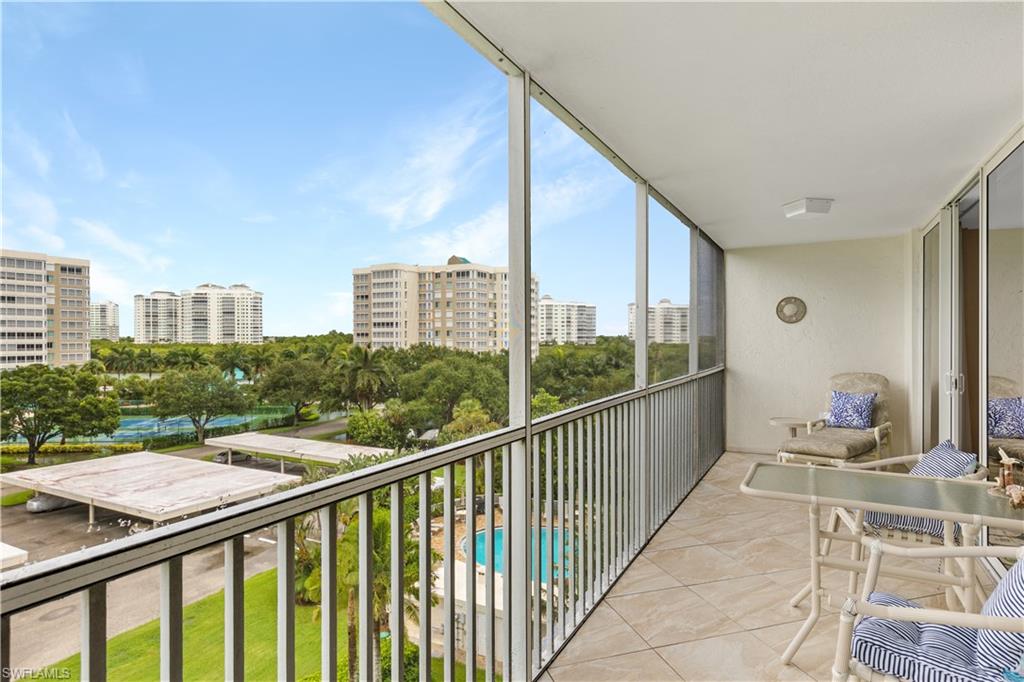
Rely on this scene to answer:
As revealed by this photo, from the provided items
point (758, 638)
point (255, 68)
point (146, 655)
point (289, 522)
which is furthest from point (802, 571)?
point (255, 68)

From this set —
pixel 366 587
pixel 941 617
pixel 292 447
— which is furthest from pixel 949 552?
pixel 292 447

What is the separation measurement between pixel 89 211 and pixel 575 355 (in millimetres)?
2267

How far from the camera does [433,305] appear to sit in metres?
1.67

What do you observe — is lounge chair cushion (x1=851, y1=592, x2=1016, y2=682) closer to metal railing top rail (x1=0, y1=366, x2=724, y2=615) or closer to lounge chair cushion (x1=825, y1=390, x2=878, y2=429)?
metal railing top rail (x1=0, y1=366, x2=724, y2=615)

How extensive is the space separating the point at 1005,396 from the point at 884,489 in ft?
3.83

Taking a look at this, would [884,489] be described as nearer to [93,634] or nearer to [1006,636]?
[1006,636]

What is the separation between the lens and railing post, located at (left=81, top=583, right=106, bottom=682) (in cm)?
85

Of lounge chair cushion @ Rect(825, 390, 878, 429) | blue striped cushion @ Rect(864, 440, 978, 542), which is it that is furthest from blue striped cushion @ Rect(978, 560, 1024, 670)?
lounge chair cushion @ Rect(825, 390, 878, 429)

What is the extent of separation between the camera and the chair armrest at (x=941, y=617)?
141 cm

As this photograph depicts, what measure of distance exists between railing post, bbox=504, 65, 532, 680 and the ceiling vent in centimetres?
292

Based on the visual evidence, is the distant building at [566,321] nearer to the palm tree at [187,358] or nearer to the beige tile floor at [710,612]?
the beige tile floor at [710,612]

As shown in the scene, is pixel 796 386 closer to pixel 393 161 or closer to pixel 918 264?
pixel 918 264

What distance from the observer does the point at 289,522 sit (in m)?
1.20

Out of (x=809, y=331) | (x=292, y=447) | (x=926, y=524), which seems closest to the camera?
(x=292, y=447)
